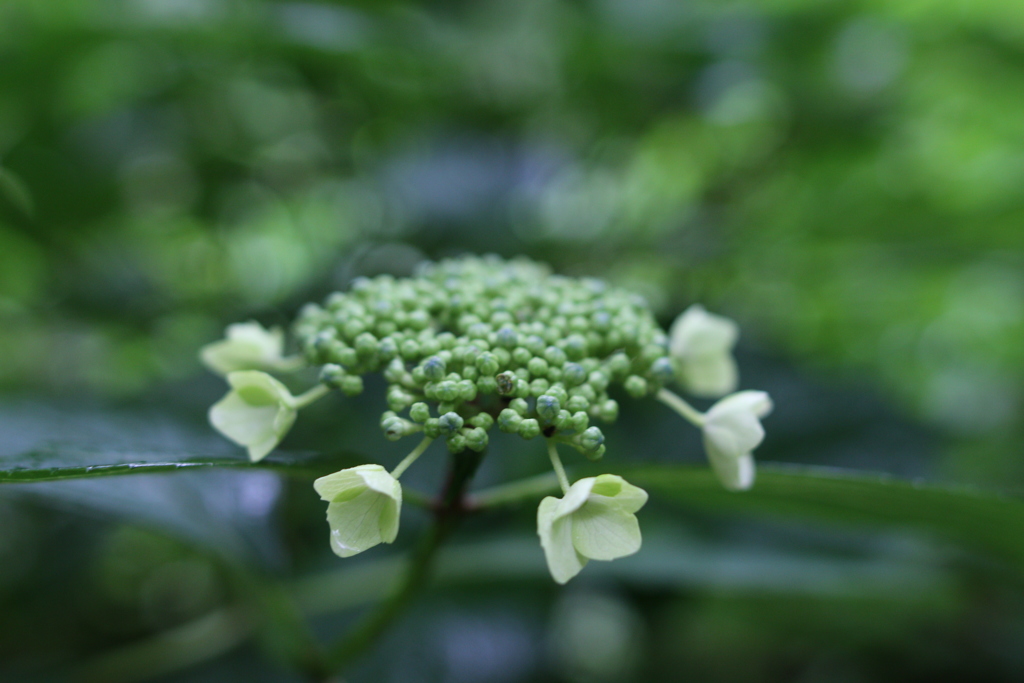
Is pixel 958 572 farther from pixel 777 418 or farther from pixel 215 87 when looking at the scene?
pixel 215 87

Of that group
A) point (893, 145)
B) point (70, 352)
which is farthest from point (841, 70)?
point (70, 352)

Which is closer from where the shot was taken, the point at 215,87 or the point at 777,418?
the point at 777,418

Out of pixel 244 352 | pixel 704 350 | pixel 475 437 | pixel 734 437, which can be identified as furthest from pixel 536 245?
pixel 475 437

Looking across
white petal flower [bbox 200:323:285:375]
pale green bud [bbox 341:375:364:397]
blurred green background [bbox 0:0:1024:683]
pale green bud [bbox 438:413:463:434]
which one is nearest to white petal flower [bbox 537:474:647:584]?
pale green bud [bbox 438:413:463:434]

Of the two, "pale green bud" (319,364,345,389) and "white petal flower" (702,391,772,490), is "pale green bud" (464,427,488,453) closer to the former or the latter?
"pale green bud" (319,364,345,389)

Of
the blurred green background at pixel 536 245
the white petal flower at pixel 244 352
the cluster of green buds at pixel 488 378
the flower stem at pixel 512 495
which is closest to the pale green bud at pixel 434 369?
the cluster of green buds at pixel 488 378

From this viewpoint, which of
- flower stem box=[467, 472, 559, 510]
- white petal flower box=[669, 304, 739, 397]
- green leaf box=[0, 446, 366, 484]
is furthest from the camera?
white petal flower box=[669, 304, 739, 397]
